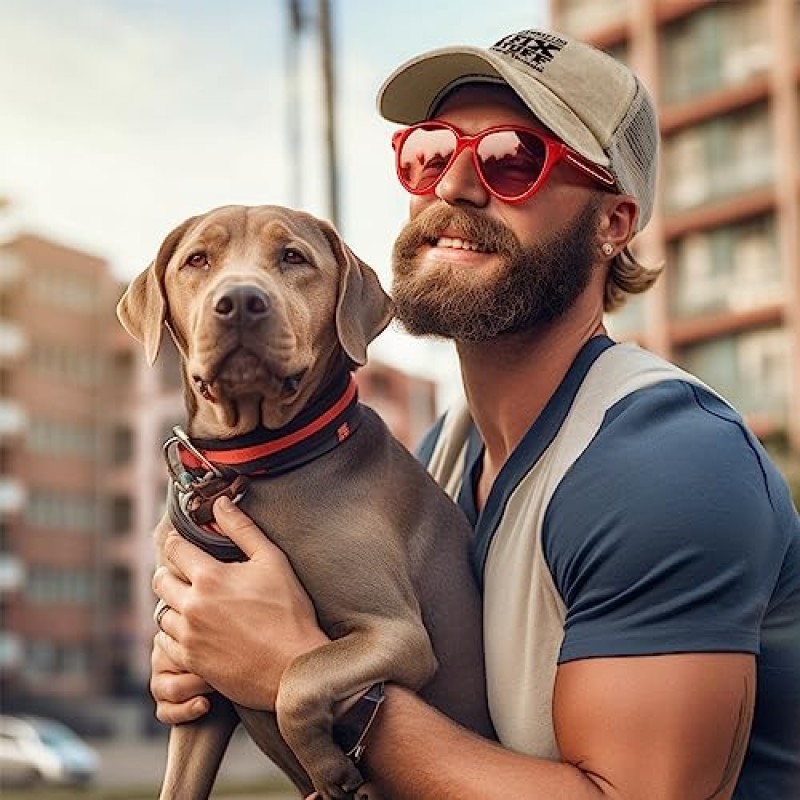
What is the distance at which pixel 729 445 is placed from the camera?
2.93 meters

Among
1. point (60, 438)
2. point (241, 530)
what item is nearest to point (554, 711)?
point (241, 530)

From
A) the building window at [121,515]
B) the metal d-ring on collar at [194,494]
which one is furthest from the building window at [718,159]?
the metal d-ring on collar at [194,494]

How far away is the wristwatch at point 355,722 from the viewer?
3.02 m

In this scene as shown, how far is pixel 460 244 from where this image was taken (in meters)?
3.56

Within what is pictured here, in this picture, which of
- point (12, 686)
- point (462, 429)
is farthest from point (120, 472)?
point (462, 429)

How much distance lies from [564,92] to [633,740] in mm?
1540

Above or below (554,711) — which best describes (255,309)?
above

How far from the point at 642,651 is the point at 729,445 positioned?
1.50 feet

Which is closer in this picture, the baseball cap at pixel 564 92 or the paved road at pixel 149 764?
the baseball cap at pixel 564 92

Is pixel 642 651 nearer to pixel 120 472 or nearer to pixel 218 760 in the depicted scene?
pixel 218 760

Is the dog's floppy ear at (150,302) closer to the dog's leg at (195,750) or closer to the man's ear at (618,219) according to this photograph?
the dog's leg at (195,750)

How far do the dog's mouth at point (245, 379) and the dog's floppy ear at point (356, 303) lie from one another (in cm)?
19

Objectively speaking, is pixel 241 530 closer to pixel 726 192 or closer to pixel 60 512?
pixel 726 192

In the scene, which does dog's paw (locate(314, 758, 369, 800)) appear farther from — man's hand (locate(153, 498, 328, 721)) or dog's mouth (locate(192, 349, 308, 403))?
dog's mouth (locate(192, 349, 308, 403))
